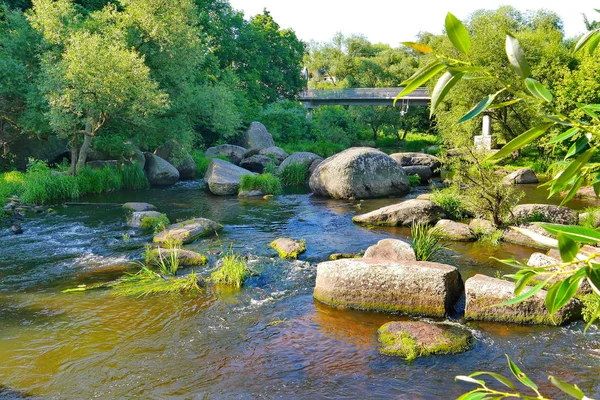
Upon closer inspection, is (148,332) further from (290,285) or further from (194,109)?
(194,109)

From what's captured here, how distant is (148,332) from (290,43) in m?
47.8

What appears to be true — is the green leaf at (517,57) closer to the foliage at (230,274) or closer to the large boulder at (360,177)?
the foliage at (230,274)

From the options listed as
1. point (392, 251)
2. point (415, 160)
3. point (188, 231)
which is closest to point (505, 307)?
point (392, 251)

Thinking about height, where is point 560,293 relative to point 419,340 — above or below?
above

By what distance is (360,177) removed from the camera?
65.9 feet

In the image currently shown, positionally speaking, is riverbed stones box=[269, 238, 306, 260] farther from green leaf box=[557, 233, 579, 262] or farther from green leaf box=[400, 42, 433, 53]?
green leaf box=[557, 233, 579, 262]

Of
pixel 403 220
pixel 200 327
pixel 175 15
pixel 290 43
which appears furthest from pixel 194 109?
pixel 290 43

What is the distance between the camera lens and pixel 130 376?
21.4 feet

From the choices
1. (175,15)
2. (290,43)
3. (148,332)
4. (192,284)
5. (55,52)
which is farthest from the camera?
(290,43)

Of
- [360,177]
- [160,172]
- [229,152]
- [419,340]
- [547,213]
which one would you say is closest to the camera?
[419,340]

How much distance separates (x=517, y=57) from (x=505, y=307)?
7779mm

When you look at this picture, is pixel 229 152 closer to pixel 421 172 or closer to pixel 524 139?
pixel 421 172

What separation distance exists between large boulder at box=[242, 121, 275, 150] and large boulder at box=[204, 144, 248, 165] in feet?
4.12

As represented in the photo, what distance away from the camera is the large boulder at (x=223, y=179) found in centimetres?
2139
